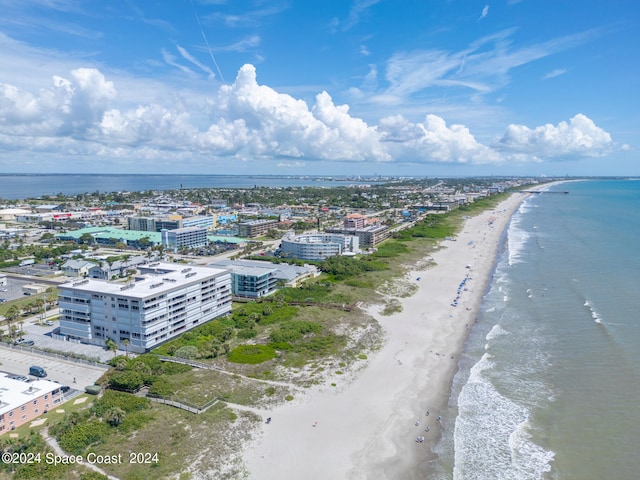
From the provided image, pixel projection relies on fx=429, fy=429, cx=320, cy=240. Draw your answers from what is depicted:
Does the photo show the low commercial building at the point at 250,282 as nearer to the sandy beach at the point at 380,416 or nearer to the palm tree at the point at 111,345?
the sandy beach at the point at 380,416

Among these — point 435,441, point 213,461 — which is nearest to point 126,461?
point 213,461

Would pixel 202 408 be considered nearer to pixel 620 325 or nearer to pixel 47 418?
pixel 47 418

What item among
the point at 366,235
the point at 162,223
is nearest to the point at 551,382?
the point at 366,235

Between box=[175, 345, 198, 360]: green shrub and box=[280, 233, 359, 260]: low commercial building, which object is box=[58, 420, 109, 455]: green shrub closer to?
box=[175, 345, 198, 360]: green shrub

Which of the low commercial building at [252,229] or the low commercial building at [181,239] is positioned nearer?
the low commercial building at [181,239]

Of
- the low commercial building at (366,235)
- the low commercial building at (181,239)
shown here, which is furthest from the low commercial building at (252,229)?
the low commercial building at (366,235)

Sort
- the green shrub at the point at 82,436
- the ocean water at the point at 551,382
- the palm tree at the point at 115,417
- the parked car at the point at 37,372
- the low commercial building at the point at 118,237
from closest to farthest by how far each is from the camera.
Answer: the green shrub at the point at 82,436
the ocean water at the point at 551,382
the palm tree at the point at 115,417
the parked car at the point at 37,372
the low commercial building at the point at 118,237
